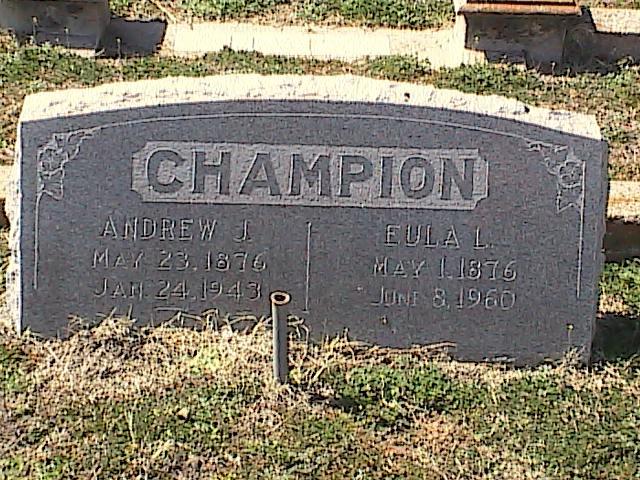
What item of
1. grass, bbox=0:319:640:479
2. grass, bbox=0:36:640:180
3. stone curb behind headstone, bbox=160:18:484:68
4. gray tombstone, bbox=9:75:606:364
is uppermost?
stone curb behind headstone, bbox=160:18:484:68

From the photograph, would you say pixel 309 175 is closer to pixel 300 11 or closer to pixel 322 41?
pixel 322 41

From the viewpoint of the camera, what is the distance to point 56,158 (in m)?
4.81

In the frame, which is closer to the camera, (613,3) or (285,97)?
(285,97)

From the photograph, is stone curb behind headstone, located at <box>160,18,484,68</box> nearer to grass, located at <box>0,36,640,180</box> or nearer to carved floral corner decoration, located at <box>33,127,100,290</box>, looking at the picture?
grass, located at <box>0,36,640,180</box>

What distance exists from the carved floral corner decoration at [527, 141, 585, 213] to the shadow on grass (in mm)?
676

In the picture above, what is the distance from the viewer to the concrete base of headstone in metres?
8.73

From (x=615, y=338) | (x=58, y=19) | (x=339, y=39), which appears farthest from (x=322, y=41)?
(x=615, y=338)

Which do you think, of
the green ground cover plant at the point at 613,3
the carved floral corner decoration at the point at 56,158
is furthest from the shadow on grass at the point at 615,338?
the green ground cover plant at the point at 613,3

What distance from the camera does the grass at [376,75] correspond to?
8.01 meters

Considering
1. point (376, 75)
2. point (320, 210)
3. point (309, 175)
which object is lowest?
point (320, 210)

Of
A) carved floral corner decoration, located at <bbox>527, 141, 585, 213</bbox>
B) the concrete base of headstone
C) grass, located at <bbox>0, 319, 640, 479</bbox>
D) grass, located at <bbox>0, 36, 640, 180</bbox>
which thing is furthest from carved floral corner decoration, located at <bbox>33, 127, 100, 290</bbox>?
the concrete base of headstone

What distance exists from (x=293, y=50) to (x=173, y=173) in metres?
4.49

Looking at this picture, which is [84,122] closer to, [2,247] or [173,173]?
[173,173]

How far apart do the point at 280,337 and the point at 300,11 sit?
5.78m
